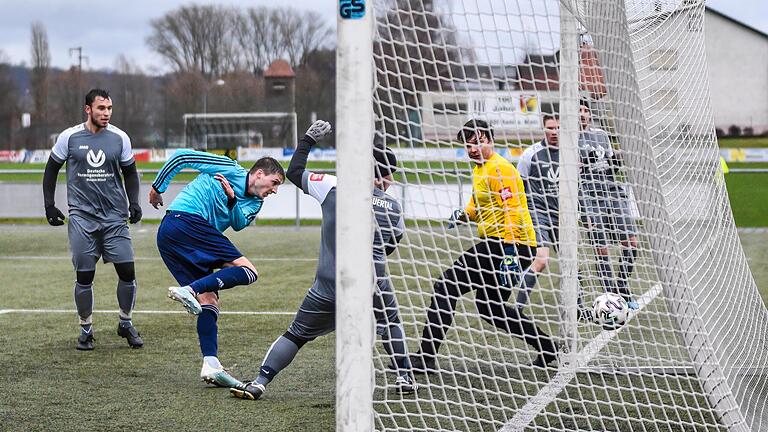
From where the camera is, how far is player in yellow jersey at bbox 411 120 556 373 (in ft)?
17.7

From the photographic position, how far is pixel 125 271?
809 cm

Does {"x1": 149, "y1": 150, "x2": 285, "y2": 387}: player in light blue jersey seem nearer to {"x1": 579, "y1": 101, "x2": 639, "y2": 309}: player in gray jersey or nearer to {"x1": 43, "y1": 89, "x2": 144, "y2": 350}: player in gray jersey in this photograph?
{"x1": 43, "y1": 89, "x2": 144, "y2": 350}: player in gray jersey

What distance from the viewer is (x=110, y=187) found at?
8047mm

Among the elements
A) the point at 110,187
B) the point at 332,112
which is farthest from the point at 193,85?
the point at 110,187

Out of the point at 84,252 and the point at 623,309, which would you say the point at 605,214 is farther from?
the point at 84,252

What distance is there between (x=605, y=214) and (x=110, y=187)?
3997 millimetres

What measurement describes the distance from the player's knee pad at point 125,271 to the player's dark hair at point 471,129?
3.81 metres

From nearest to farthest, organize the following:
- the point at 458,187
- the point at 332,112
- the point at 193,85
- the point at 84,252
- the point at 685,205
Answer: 1. the point at 458,187
2. the point at 685,205
3. the point at 84,252
4. the point at 332,112
5. the point at 193,85

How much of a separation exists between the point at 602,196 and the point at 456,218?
82 centimetres

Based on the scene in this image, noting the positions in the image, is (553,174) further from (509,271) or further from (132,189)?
(132,189)

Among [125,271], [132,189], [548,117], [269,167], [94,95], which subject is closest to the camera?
[548,117]

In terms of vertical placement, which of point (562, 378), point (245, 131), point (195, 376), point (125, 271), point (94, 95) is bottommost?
point (245, 131)

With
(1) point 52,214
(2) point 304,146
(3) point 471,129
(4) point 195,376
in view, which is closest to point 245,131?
(1) point 52,214

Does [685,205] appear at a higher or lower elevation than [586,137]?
lower
